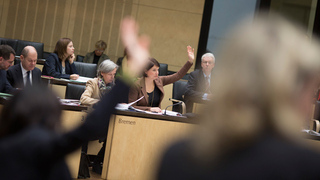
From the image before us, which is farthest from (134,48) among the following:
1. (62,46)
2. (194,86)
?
(62,46)

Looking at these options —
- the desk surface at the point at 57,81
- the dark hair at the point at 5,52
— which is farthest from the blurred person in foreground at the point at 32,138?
the desk surface at the point at 57,81

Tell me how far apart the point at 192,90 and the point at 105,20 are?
3.92 metres

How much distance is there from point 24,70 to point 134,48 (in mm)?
3699

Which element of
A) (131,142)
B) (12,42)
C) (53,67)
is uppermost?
(12,42)

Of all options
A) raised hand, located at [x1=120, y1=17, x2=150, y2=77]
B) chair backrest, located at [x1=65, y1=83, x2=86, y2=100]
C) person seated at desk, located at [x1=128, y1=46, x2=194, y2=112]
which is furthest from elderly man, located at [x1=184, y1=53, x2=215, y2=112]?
raised hand, located at [x1=120, y1=17, x2=150, y2=77]

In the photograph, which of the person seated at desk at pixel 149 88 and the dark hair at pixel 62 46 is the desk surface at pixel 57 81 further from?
the person seated at desk at pixel 149 88

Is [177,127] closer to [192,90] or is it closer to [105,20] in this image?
[192,90]

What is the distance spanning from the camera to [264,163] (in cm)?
73

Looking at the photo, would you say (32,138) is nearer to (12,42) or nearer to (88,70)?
(88,70)

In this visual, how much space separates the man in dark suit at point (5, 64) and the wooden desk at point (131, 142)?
1.29 meters

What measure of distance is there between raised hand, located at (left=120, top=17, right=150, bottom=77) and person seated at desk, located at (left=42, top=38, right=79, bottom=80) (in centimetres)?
446

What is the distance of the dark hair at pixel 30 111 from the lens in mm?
1229

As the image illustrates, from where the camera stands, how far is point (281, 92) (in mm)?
731

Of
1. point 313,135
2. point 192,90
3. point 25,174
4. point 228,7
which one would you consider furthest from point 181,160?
point 228,7
